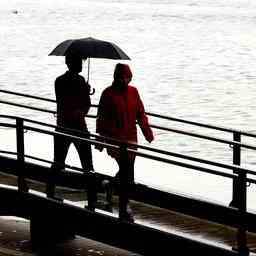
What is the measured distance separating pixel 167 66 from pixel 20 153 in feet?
159

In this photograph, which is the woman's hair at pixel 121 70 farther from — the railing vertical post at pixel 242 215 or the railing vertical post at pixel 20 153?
the railing vertical post at pixel 242 215

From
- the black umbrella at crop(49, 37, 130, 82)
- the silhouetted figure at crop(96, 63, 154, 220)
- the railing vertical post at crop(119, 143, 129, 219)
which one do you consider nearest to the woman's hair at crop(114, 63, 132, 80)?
the silhouetted figure at crop(96, 63, 154, 220)

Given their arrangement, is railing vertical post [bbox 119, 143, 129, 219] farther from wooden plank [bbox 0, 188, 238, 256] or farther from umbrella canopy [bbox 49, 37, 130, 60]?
umbrella canopy [bbox 49, 37, 130, 60]

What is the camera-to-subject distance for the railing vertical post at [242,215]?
9.19 meters

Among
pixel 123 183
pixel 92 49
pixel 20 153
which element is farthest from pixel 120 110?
pixel 92 49

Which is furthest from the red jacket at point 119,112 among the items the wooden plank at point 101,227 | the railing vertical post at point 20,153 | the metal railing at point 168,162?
the railing vertical post at point 20,153

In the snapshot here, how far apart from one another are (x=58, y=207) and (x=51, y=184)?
1.18ft

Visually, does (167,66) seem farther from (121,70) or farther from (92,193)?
(121,70)

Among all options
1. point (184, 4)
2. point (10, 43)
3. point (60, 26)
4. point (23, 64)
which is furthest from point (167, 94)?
point (184, 4)

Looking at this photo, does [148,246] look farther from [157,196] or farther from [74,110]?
[74,110]

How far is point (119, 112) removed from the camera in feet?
35.2

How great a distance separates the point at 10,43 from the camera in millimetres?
79688

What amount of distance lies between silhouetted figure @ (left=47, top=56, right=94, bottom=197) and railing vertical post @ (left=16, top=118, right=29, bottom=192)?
354 millimetres

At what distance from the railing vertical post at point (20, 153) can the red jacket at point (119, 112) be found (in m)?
1.08
